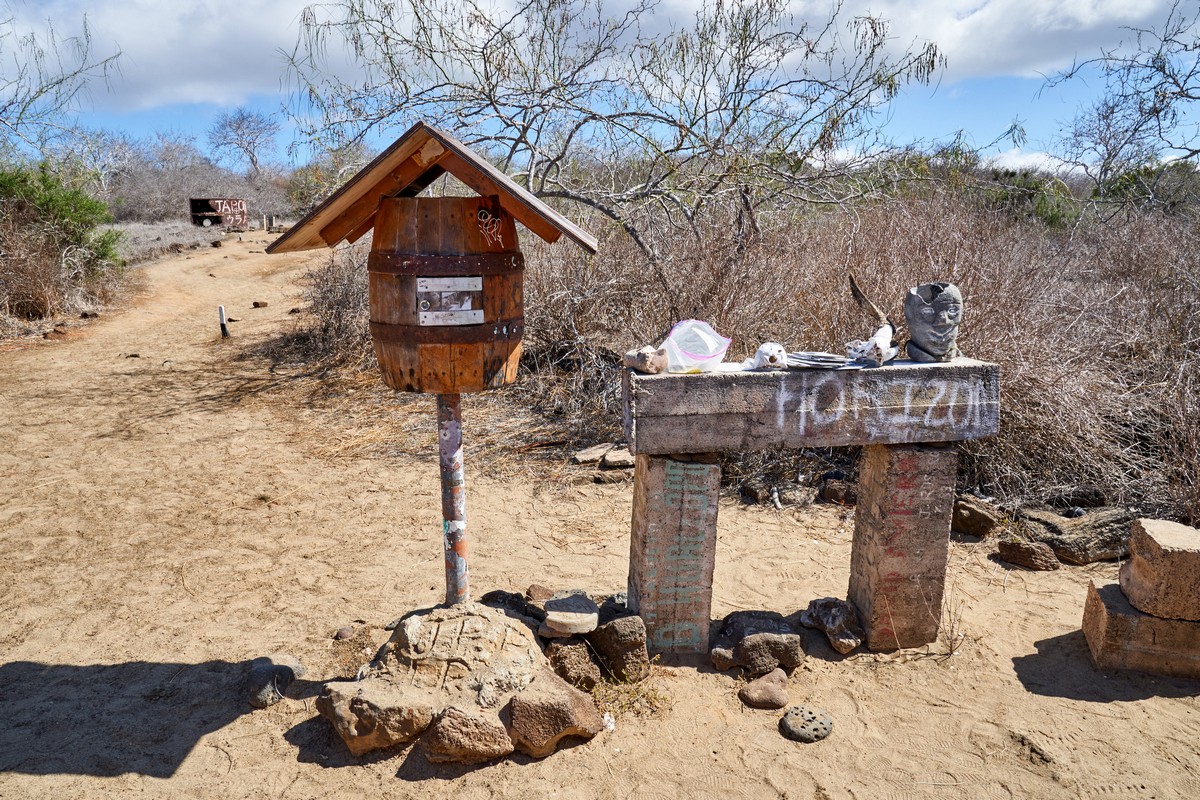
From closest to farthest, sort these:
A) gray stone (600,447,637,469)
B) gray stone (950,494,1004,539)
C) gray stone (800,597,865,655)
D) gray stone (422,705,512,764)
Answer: gray stone (422,705,512,764)
gray stone (800,597,865,655)
gray stone (950,494,1004,539)
gray stone (600,447,637,469)

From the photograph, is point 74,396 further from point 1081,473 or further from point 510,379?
point 1081,473

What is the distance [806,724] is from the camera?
3.53m

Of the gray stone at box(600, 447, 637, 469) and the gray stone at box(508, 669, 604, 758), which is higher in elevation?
the gray stone at box(600, 447, 637, 469)

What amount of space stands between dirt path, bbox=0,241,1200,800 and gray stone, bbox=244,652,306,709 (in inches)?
2.4

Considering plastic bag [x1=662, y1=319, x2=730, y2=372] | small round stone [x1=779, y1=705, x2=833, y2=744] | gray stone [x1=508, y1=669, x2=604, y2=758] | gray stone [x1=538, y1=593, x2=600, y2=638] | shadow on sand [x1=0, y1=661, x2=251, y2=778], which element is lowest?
shadow on sand [x1=0, y1=661, x2=251, y2=778]

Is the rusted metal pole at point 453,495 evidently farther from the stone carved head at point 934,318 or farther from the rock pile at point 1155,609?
the rock pile at point 1155,609

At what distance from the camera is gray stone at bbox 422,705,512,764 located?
126 inches

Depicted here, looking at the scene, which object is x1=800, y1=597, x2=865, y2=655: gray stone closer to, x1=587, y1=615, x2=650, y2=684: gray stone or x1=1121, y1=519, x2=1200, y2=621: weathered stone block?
x1=587, y1=615, x2=650, y2=684: gray stone

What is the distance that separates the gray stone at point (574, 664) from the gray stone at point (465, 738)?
1.53ft

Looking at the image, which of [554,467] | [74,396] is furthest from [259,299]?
[554,467]

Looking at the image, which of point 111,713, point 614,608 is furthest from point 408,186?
point 111,713

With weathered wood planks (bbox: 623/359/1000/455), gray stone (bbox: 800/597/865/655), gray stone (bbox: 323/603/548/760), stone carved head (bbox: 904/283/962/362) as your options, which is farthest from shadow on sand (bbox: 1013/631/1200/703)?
gray stone (bbox: 323/603/548/760)

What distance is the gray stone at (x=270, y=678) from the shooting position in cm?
366

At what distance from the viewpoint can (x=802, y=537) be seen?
5.67m
